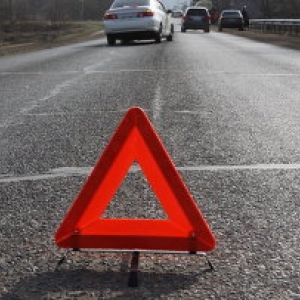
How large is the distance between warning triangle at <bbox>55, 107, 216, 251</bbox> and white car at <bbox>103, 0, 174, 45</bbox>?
2029 centimetres

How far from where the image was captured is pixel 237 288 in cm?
285

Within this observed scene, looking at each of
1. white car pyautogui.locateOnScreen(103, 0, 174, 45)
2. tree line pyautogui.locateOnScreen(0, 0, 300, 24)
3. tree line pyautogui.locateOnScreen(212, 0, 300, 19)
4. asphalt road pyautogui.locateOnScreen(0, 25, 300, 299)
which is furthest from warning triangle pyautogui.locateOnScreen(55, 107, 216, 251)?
tree line pyautogui.locateOnScreen(0, 0, 300, 24)

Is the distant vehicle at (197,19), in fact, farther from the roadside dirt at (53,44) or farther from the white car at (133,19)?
the white car at (133,19)

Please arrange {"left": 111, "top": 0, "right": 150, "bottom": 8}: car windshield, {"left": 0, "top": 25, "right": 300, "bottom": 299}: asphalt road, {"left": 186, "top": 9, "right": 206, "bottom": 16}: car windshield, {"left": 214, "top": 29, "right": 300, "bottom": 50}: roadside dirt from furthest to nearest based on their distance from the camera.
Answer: {"left": 186, "top": 9, "right": 206, "bottom": 16}: car windshield → {"left": 214, "top": 29, "right": 300, "bottom": 50}: roadside dirt → {"left": 111, "top": 0, "right": 150, "bottom": 8}: car windshield → {"left": 0, "top": 25, "right": 300, "bottom": 299}: asphalt road

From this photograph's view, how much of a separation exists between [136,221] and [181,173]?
5.97 ft

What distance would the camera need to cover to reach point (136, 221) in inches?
127

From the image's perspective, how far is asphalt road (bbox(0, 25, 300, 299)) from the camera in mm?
2938

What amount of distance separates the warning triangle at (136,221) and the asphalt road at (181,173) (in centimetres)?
11

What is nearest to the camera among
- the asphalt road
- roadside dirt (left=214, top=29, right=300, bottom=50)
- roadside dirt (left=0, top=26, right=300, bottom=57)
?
the asphalt road

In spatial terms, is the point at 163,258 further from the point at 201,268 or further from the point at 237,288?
the point at 237,288

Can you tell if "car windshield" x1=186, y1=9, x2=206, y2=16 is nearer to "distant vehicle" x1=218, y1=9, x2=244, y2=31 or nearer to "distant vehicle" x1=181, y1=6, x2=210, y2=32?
"distant vehicle" x1=181, y1=6, x2=210, y2=32

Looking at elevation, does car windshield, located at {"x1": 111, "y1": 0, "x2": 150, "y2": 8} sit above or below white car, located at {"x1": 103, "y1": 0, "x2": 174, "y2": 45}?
above

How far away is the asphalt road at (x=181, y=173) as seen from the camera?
2.94 metres

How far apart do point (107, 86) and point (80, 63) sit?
5.46m
